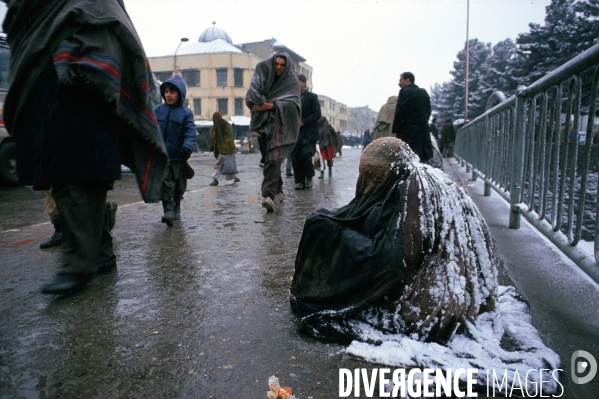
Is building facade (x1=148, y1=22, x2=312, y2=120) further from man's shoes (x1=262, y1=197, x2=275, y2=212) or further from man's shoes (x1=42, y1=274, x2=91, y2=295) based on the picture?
man's shoes (x1=42, y1=274, x2=91, y2=295)

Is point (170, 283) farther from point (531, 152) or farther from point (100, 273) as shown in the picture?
point (531, 152)

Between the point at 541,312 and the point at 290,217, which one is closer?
the point at 541,312

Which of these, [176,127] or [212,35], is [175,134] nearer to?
[176,127]

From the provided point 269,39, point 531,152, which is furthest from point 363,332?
point 269,39

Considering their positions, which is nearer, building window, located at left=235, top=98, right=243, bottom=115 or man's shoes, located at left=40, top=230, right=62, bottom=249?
man's shoes, located at left=40, top=230, right=62, bottom=249

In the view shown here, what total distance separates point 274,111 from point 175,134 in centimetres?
139

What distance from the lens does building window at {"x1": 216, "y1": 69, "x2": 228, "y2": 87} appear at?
51.8 meters

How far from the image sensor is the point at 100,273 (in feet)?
9.81

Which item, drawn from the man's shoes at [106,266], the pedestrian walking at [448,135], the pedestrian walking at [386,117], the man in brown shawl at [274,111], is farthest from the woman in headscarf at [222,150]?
the pedestrian walking at [448,135]

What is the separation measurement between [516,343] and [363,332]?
0.63 metres

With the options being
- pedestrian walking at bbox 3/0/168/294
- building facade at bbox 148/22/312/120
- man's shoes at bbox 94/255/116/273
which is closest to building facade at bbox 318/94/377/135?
building facade at bbox 148/22/312/120

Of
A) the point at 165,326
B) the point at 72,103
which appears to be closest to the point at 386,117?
the point at 72,103

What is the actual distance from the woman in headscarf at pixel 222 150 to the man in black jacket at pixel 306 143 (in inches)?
76.7

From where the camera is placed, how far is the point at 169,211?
477 cm
